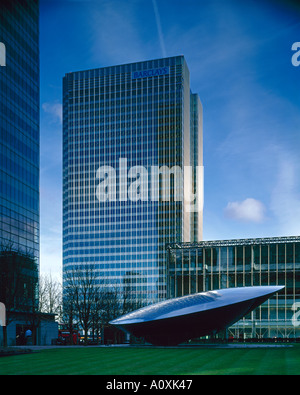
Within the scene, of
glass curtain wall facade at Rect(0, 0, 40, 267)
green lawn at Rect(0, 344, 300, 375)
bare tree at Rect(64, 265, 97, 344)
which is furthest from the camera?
glass curtain wall facade at Rect(0, 0, 40, 267)

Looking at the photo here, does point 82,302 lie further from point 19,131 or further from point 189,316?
point 189,316

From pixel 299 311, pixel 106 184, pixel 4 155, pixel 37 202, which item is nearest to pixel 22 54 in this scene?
pixel 4 155

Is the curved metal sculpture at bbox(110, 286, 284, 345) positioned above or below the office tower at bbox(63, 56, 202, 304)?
below

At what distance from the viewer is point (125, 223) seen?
146500 mm

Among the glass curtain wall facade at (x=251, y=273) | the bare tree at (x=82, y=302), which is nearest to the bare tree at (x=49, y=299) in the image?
the bare tree at (x=82, y=302)

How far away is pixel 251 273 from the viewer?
241 ft

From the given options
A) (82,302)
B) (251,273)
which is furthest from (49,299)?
(251,273)

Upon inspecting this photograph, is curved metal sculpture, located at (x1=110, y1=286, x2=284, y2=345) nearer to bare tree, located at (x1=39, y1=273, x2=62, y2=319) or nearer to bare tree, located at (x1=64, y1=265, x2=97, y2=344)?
bare tree, located at (x1=64, y1=265, x2=97, y2=344)

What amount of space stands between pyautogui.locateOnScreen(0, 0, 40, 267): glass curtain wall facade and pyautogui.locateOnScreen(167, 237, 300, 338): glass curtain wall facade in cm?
2296

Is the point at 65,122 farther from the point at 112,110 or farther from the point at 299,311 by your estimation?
the point at 299,311

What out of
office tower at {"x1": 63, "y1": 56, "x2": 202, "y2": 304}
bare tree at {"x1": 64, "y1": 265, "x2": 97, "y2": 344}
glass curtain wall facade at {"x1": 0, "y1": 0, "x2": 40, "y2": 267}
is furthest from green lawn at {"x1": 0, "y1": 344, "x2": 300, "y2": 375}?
office tower at {"x1": 63, "y1": 56, "x2": 202, "y2": 304}

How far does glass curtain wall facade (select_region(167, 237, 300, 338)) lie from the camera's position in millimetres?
70812

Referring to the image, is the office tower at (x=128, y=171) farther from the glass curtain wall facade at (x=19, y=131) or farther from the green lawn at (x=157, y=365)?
the green lawn at (x=157, y=365)

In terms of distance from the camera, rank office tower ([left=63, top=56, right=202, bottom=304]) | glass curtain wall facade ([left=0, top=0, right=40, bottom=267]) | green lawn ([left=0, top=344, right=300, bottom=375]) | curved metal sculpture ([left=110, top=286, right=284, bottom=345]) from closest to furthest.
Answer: green lawn ([left=0, top=344, right=300, bottom=375])
curved metal sculpture ([left=110, top=286, right=284, bottom=345])
glass curtain wall facade ([left=0, top=0, right=40, bottom=267])
office tower ([left=63, top=56, right=202, bottom=304])
